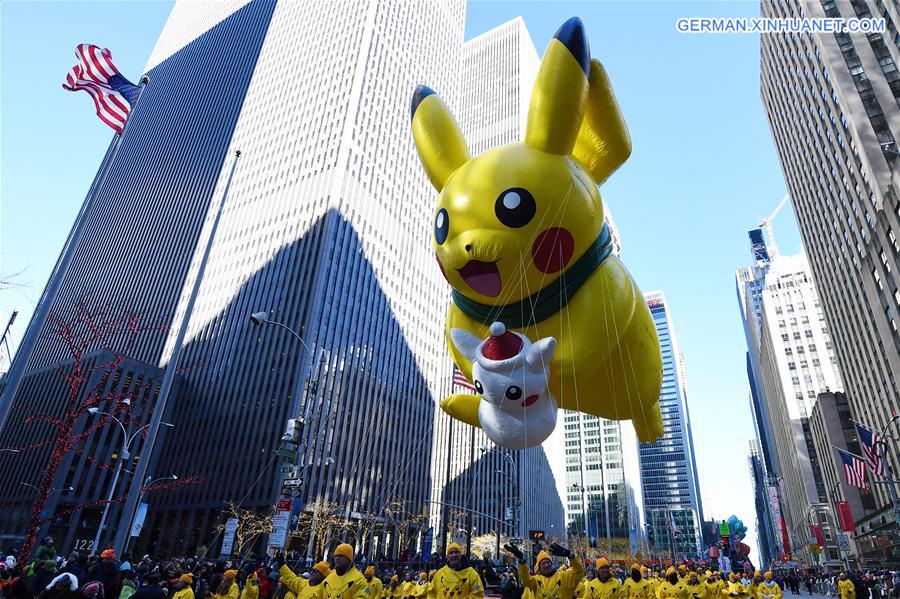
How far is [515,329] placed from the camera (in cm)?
669

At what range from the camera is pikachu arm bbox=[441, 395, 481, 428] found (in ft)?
23.3

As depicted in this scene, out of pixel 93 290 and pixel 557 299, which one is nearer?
pixel 557 299

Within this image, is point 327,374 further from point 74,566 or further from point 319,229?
point 74,566

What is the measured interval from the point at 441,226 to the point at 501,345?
5.38 feet

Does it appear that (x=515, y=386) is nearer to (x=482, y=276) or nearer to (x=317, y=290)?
(x=482, y=276)

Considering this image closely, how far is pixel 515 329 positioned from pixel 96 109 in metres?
11.0

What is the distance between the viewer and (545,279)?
6.35 m

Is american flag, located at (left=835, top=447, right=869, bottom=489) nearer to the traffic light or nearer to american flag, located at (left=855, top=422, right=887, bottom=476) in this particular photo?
american flag, located at (left=855, top=422, right=887, bottom=476)

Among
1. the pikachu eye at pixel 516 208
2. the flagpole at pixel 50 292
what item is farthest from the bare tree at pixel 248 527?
the pikachu eye at pixel 516 208

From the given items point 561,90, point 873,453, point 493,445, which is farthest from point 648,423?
point 493,445

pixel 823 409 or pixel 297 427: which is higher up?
pixel 823 409

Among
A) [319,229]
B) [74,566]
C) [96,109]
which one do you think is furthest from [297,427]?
[319,229]

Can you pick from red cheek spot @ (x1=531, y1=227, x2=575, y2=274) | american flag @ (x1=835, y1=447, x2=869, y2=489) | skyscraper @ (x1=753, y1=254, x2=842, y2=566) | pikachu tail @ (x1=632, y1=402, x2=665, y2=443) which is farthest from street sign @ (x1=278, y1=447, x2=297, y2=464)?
skyscraper @ (x1=753, y1=254, x2=842, y2=566)

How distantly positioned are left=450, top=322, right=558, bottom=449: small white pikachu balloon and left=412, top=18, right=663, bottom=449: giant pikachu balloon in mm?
14
